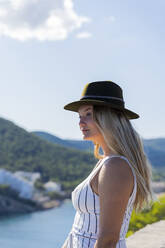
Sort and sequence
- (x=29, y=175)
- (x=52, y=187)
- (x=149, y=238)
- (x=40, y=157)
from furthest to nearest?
(x=40, y=157)
(x=29, y=175)
(x=52, y=187)
(x=149, y=238)

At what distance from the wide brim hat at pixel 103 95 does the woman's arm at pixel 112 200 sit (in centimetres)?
27

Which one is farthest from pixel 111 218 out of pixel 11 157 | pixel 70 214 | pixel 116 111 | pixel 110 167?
pixel 11 157

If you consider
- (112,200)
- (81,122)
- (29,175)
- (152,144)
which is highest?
(152,144)

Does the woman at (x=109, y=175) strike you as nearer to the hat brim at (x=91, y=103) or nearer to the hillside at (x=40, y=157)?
the hat brim at (x=91, y=103)

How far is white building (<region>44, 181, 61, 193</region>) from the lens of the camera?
66.8 meters

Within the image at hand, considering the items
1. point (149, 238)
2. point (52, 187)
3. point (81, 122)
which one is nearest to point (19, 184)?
point (52, 187)

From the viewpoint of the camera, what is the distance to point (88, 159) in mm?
81188

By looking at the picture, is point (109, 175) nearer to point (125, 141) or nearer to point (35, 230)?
point (125, 141)

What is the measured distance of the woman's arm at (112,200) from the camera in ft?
4.29

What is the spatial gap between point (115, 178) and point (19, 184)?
207ft

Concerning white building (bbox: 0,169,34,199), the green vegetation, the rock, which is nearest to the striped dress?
→ the rock

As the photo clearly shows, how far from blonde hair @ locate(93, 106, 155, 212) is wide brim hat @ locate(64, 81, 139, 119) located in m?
0.03

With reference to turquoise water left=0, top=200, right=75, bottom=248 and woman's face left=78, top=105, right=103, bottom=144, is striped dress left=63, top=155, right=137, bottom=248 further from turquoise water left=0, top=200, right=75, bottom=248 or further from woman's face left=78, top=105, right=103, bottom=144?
turquoise water left=0, top=200, right=75, bottom=248

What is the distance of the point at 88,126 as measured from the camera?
4.99ft
